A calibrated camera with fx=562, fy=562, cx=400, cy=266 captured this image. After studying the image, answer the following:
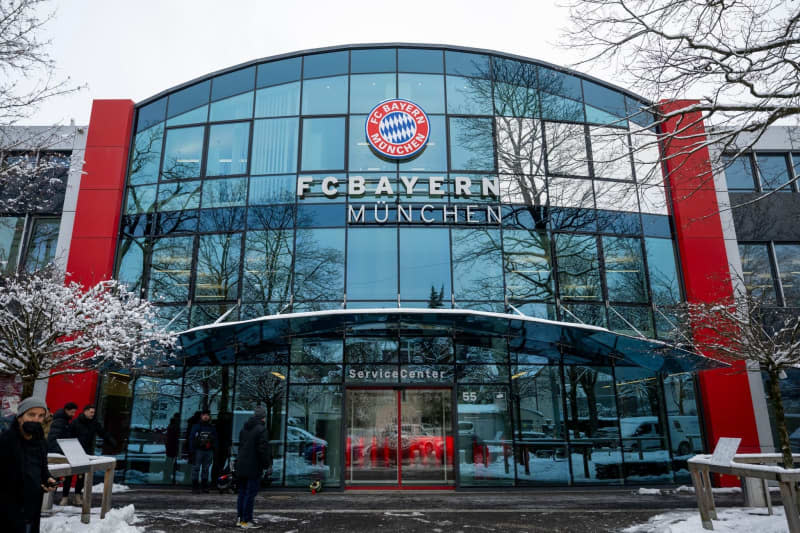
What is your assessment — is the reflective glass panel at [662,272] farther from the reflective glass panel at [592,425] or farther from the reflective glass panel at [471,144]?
the reflective glass panel at [471,144]

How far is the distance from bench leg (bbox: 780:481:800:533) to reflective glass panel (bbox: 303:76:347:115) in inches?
532

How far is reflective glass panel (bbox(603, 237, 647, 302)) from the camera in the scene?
610 inches

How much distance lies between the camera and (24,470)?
560cm

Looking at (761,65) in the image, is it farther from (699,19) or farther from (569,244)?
(569,244)

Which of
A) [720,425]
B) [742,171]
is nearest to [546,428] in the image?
[720,425]

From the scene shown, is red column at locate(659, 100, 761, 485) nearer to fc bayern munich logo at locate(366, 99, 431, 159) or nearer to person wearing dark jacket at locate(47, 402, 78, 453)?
fc bayern munich logo at locate(366, 99, 431, 159)

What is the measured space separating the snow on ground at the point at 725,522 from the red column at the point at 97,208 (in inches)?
535

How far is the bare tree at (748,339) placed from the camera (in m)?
10.5

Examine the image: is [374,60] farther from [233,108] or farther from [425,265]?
[425,265]

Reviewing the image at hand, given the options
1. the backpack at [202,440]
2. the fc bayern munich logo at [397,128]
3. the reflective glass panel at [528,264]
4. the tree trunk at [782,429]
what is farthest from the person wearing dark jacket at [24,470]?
the fc bayern munich logo at [397,128]

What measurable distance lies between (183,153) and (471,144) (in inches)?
338

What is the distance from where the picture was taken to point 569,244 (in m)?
15.6

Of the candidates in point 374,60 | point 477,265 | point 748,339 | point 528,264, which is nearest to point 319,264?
point 477,265

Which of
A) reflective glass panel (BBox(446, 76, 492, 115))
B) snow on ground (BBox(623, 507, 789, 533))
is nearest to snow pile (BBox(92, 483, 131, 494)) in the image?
snow on ground (BBox(623, 507, 789, 533))
